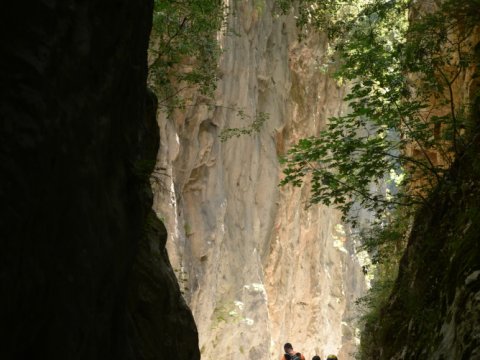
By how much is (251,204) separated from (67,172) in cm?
1718

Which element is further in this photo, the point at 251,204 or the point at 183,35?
the point at 251,204

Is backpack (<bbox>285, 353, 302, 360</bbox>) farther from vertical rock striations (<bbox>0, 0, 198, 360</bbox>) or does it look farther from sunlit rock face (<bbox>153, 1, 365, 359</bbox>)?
vertical rock striations (<bbox>0, 0, 198, 360</bbox>)

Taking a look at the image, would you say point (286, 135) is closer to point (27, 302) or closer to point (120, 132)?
point (120, 132)

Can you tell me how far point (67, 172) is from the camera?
4.78 metres

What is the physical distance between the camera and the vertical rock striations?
4109 mm

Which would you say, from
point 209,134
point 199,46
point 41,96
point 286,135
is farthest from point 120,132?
point 286,135

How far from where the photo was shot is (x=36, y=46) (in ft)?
14.3

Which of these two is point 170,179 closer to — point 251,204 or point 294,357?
point 294,357

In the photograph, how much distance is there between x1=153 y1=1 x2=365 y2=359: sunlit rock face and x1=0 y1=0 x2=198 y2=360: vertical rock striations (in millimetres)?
6559

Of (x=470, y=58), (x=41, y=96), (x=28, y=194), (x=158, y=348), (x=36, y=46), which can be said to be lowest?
(x=158, y=348)

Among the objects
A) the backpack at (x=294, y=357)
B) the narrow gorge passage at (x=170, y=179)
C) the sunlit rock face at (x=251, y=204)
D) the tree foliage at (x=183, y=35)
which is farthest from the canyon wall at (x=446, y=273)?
the sunlit rock face at (x=251, y=204)

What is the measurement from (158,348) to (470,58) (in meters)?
5.24

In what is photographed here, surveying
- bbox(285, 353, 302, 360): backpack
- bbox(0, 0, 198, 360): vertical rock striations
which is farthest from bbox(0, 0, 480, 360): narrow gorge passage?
bbox(285, 353, 302, 360): backpack

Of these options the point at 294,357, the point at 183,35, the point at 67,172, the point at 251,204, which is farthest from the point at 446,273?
the point at 251,204
